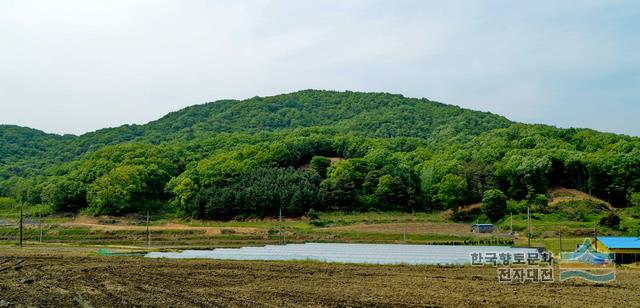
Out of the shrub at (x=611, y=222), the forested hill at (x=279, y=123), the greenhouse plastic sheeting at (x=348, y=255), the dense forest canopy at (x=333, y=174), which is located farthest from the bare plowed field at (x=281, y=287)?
the forested hill at (x=279, y=123)

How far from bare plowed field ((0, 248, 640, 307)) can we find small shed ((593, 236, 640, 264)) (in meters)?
5.55

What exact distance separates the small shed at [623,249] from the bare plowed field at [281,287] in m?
5.55

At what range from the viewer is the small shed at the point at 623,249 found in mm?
35250

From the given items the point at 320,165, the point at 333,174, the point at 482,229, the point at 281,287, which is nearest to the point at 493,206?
the point at 482,229

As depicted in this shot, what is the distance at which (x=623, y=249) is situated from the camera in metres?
35.3

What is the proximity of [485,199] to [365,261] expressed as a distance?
40.3 metres

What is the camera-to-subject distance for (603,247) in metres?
36.3

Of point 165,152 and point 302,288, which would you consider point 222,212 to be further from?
point 302,288

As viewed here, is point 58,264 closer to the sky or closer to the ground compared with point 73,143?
closer to the ground

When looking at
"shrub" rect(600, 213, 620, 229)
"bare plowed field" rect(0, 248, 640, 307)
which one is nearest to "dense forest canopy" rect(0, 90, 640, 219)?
"shrub" rect(600, 213, 620, 229)

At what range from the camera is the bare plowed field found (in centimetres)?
2000

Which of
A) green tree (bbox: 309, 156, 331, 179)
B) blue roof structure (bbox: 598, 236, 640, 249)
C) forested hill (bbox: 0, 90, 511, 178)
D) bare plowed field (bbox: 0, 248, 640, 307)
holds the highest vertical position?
forested hill (bbox: 0, 90, 511, 178)

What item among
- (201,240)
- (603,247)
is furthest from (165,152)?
(603,247)

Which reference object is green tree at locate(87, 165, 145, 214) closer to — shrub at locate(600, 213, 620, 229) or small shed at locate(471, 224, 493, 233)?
small shed at locate(471, 224, 493, 233)
